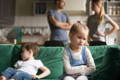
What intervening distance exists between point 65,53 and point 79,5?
3519mm

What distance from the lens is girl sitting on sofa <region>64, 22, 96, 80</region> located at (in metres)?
1.98

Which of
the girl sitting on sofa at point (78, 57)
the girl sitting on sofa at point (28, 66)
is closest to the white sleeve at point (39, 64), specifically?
the girl sitting on sofa at point (28, 66)

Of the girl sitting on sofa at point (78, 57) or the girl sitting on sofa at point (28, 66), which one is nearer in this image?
the girl sitting on sofa at point (78, 57)

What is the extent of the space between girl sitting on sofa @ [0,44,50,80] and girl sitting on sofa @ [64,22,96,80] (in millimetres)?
333

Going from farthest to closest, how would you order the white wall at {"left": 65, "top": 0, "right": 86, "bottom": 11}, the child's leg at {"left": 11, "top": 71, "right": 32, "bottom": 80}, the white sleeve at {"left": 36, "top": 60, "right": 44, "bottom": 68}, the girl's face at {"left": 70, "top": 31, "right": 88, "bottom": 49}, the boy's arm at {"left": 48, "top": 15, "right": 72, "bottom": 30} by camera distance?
the white wall at {"left": 65, "top": 0, "right": 86, "bottom": 11} < the boy's arm at {"left": 48, "top": 15, "right": 72, "bottom": 30} < the white sleeve at {"left": 36, "top": 60, "right": 44, "bottom": 68} < the child's leg at {"left": 11, "top": 71, "right": 32, "bottom": 80} < the girl's face at {"left": 70, "top": 31, "right": 88, "bottom": 49}

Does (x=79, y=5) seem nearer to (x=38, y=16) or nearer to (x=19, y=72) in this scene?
(x=38, y=16)

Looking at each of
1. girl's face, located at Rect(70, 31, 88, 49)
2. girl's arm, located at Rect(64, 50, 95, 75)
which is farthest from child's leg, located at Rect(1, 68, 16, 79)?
girl's face, located at Rect(70, 31, 88, 49)

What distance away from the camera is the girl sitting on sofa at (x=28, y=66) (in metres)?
2.19

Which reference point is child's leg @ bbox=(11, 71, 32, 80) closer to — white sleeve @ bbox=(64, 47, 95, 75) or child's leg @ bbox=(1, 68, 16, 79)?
child's leg @ bbox=(1, 68, 16, 79)

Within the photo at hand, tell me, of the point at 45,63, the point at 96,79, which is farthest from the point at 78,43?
the point at 45,63

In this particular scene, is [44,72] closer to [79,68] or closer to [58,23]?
[79,68]

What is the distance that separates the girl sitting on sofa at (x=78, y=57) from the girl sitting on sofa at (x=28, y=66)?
33 centimetres

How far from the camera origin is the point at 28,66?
229 cm

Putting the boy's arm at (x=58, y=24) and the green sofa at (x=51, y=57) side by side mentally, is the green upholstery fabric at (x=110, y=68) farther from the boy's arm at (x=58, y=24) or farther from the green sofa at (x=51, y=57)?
the boy's arm at (x=58, y=24)
